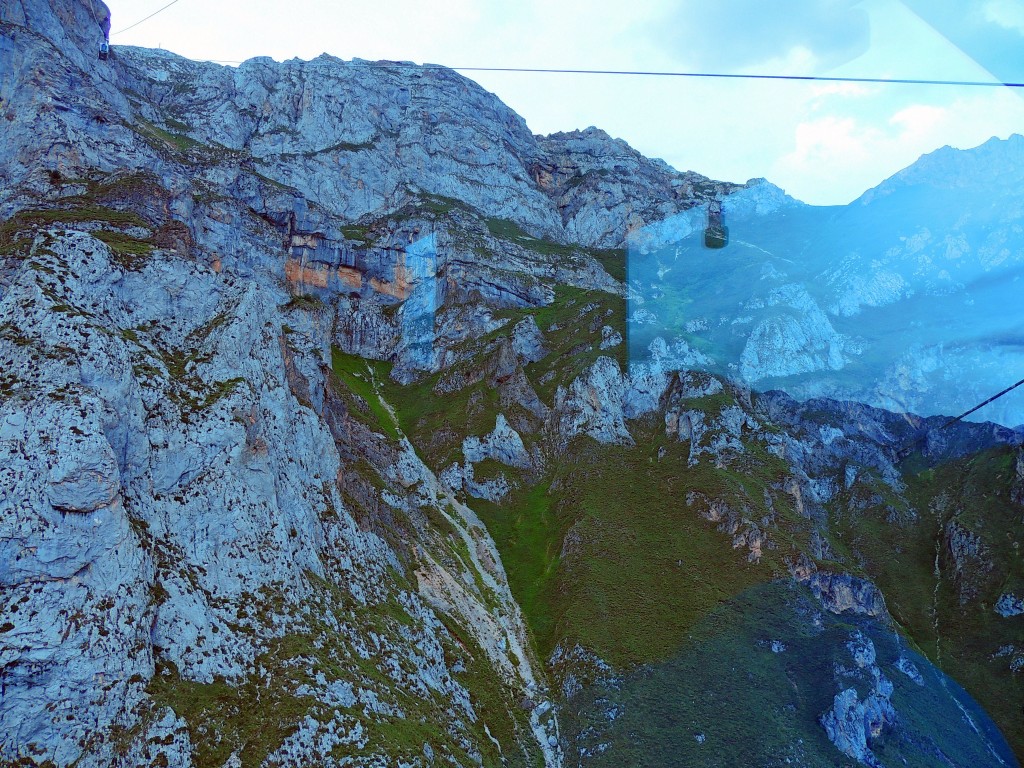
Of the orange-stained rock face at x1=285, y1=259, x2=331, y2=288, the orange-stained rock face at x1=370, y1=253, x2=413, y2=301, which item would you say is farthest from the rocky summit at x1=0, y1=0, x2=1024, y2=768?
the orange-stained rock face at x1=370, y1=253, x2=413, y2=301

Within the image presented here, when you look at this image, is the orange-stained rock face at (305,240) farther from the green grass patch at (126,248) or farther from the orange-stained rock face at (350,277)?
the green grass patch at (126,248)

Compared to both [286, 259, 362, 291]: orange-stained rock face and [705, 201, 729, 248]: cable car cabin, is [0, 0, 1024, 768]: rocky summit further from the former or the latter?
[705, 201, 729, 248]: cable car cabin

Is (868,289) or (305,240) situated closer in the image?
(305,240)

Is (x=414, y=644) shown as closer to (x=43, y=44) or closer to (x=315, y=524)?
(x=315, y=524)

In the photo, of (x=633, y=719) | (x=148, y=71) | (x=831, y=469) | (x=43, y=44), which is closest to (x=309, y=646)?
(x=633, y=719)

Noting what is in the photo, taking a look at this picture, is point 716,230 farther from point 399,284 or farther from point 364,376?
point 364,376

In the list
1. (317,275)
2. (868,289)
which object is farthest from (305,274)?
(868,289)
